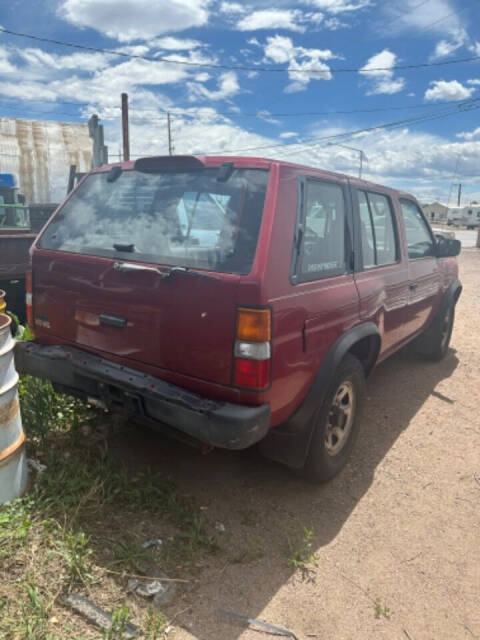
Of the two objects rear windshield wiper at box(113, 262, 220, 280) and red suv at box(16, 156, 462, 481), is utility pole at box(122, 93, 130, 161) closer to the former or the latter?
red suv at box(16, 156, 462, 481)

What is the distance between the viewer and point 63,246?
2.97 m

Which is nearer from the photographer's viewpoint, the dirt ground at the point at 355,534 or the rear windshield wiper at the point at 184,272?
the dirt ground at the point at 355,534

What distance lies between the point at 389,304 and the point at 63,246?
2.33 m

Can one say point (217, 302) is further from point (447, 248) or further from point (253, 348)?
point (447, 248)

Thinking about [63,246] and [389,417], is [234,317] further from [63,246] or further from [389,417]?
[389,417]

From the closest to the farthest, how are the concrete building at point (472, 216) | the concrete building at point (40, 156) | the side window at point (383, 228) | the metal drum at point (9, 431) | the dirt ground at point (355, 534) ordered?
1. the dirt ground at point (355, 534)
2. the metal drum at point (9, 431)
3. the side window at point (383, 228)
4. the concrete building at point (40, 156)
5. the concrete building at point (472, 216)

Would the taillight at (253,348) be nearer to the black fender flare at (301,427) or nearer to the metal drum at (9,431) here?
the black fender flare at (301,427)

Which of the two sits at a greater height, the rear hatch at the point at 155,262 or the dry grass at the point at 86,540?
the rear hatch at the point at 155,262

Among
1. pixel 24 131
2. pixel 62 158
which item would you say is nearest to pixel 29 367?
pixel 62 158

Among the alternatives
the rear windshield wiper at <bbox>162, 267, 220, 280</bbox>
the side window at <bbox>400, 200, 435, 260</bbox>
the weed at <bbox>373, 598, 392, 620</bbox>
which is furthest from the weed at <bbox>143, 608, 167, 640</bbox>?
the side window at <bbox>400, 200, 435, 260</bbox>

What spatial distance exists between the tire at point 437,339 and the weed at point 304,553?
3.35 metres

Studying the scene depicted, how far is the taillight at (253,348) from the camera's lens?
7.34ft

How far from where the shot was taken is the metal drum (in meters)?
2.55

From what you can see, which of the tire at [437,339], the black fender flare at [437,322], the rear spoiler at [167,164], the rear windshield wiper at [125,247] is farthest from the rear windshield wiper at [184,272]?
the tire at [437,339]
